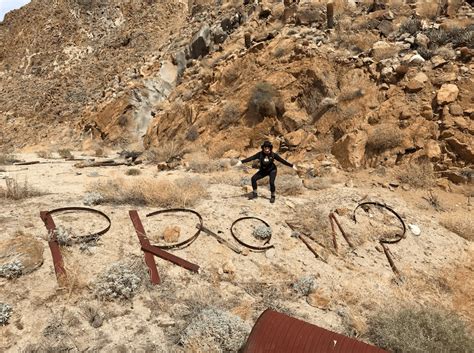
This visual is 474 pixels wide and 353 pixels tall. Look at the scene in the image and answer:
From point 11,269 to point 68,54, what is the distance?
25900 mm

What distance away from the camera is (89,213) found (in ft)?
20.6

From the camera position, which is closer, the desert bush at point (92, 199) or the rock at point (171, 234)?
the rock at point (171, 234)

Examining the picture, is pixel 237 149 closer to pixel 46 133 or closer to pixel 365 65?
pixel 365 65

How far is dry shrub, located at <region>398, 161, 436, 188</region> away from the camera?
8.28m

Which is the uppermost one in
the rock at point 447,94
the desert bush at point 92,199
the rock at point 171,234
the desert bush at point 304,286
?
the desert bush at point 92,199

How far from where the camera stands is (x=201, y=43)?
17781 mm

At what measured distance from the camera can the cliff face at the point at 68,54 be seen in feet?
68.1

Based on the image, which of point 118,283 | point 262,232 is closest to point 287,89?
point 262,232

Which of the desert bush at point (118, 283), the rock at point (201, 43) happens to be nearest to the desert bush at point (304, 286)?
the desert bush at point (118, 283)

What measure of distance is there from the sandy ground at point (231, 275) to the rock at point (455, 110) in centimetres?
231

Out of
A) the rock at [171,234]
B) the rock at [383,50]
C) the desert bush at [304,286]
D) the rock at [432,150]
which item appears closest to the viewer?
the desert bush at [304,286]

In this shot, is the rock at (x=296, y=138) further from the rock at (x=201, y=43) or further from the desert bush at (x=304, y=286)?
the rock at (x=201, y=43)

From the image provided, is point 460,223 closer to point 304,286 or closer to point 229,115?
point 304,286

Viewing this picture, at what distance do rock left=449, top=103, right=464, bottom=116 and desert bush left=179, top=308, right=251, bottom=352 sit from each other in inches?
306
